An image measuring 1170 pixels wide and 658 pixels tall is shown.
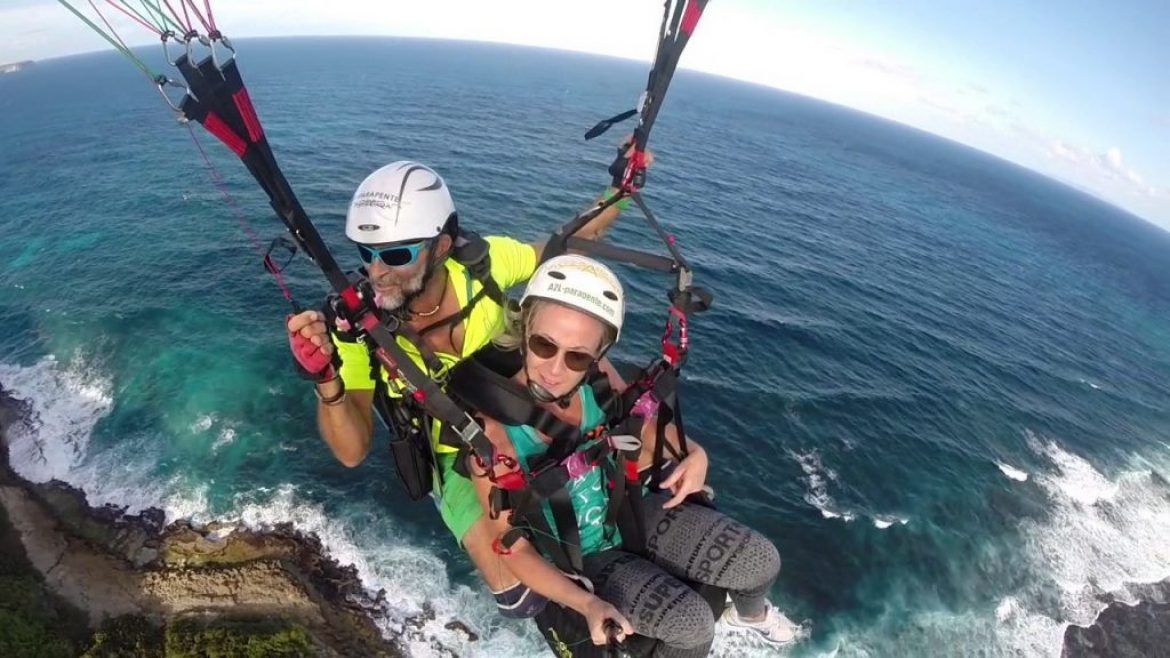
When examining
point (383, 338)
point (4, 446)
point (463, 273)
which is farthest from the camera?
point (4, 446)

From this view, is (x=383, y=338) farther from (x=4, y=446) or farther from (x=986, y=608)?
(x=4, y=446)

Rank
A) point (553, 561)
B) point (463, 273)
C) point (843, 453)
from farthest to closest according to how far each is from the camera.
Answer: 1. point (843, 453)
2. point (463, 273)
3. point (553, 561)

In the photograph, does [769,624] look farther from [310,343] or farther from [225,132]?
[225,132]

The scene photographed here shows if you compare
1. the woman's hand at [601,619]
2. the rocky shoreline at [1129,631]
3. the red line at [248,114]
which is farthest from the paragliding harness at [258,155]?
the rocky shoreline at [1129,631]

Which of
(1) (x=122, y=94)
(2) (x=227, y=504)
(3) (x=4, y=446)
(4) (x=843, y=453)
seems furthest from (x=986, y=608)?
(1) (x=122, y=94)

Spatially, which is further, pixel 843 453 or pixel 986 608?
pixel 843 453

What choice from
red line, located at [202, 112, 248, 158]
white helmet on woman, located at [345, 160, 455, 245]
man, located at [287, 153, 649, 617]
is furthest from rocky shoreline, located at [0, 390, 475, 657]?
red line, located at [202, 112, 248, 158]

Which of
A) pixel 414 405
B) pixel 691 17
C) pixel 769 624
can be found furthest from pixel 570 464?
pixel 691 17

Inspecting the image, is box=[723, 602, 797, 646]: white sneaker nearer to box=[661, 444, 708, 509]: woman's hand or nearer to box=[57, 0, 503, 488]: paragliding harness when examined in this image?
box=[661, 444, 708, 509]: woman's hand
